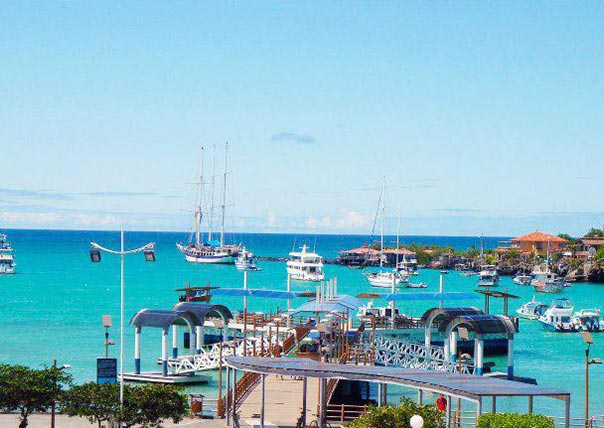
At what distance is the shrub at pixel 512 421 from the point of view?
20.8m

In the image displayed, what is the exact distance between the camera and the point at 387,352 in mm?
48312

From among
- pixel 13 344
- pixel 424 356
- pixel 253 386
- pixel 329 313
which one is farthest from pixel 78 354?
pixel 253 386

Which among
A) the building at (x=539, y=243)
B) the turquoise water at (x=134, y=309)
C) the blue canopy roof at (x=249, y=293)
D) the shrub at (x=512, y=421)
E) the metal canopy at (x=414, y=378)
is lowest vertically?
the turquoise water at (x=134, y=309)

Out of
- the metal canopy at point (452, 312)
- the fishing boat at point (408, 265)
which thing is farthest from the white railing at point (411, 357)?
the fishing boat at point (408, 265)

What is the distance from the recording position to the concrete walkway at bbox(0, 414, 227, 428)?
97.6 feet

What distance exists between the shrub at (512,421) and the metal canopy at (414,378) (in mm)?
1326

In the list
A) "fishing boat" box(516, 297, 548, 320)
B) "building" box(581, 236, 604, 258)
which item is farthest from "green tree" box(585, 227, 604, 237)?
"fishing boat" box(516, 297, 548, 320)

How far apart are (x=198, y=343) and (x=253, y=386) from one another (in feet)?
63.4

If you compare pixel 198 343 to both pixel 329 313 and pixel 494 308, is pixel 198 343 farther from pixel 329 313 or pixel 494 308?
pixel 494 308

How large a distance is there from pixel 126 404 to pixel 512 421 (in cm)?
1043

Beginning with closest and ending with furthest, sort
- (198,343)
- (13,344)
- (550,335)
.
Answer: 1. (198,343)
2. (13,344)
3. (550,335)

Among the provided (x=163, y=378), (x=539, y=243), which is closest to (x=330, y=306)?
(x=163, y=378)

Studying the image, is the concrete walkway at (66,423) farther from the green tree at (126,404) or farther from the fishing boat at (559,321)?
the fishing boat at (559,321)

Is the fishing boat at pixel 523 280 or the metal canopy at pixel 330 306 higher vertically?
the metal canopy at pixel 330 306
